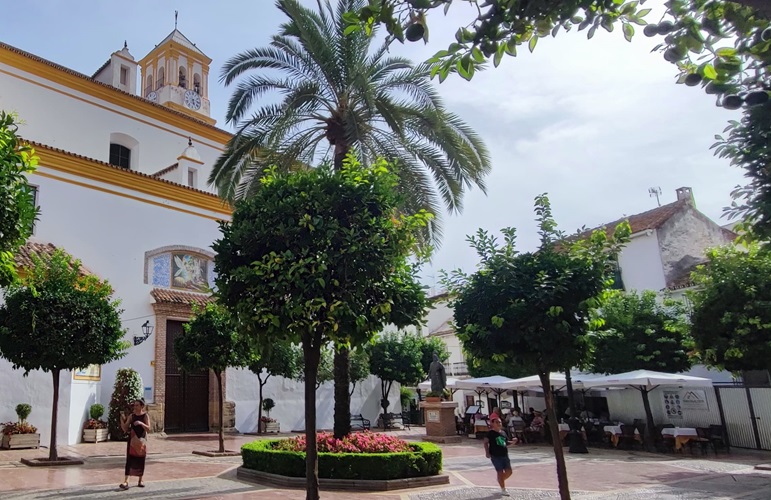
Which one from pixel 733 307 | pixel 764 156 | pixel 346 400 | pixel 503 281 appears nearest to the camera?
pixel 764 156

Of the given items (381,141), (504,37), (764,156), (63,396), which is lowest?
(63,396)

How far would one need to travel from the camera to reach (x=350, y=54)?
13391mm

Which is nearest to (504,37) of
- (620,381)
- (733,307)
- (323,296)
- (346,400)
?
(323,296)

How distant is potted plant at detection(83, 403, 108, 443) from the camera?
16938mm

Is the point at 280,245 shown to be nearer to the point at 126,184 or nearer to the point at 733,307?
the point at 733,307

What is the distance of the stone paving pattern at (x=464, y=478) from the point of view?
9445mm

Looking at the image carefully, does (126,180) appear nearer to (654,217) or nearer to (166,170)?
(166,170)

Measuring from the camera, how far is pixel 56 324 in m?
12.4

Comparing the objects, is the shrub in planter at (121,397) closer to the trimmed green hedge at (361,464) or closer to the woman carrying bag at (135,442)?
the woman carrying bag at (135,442)

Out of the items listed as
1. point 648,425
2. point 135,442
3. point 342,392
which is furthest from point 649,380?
point 135,442

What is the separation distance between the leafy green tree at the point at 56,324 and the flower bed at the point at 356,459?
4.30 meters

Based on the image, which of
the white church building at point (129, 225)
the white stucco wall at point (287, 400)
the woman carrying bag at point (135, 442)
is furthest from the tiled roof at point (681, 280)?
the woman carrying bag at point (135, 442)

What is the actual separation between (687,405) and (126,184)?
795 inches

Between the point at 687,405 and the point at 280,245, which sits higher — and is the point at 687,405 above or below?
below
